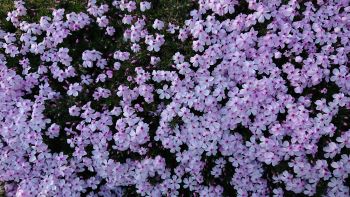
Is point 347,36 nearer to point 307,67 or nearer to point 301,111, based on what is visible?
point 307,67

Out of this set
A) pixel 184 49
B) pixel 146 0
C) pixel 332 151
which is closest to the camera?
pixel 332 151

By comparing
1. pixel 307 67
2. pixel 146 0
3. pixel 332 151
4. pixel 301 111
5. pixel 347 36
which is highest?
pixel 146 0

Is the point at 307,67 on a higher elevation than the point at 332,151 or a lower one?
higher

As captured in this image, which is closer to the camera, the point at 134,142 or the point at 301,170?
the point at 301,170

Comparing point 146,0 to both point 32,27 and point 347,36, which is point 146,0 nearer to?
point 32,27

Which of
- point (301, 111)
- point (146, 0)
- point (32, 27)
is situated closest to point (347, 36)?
point (301, 111)

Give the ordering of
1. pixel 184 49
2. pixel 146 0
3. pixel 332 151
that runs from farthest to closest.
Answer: pixel 146 0 → pixel 184 49 → pixel 332 151
